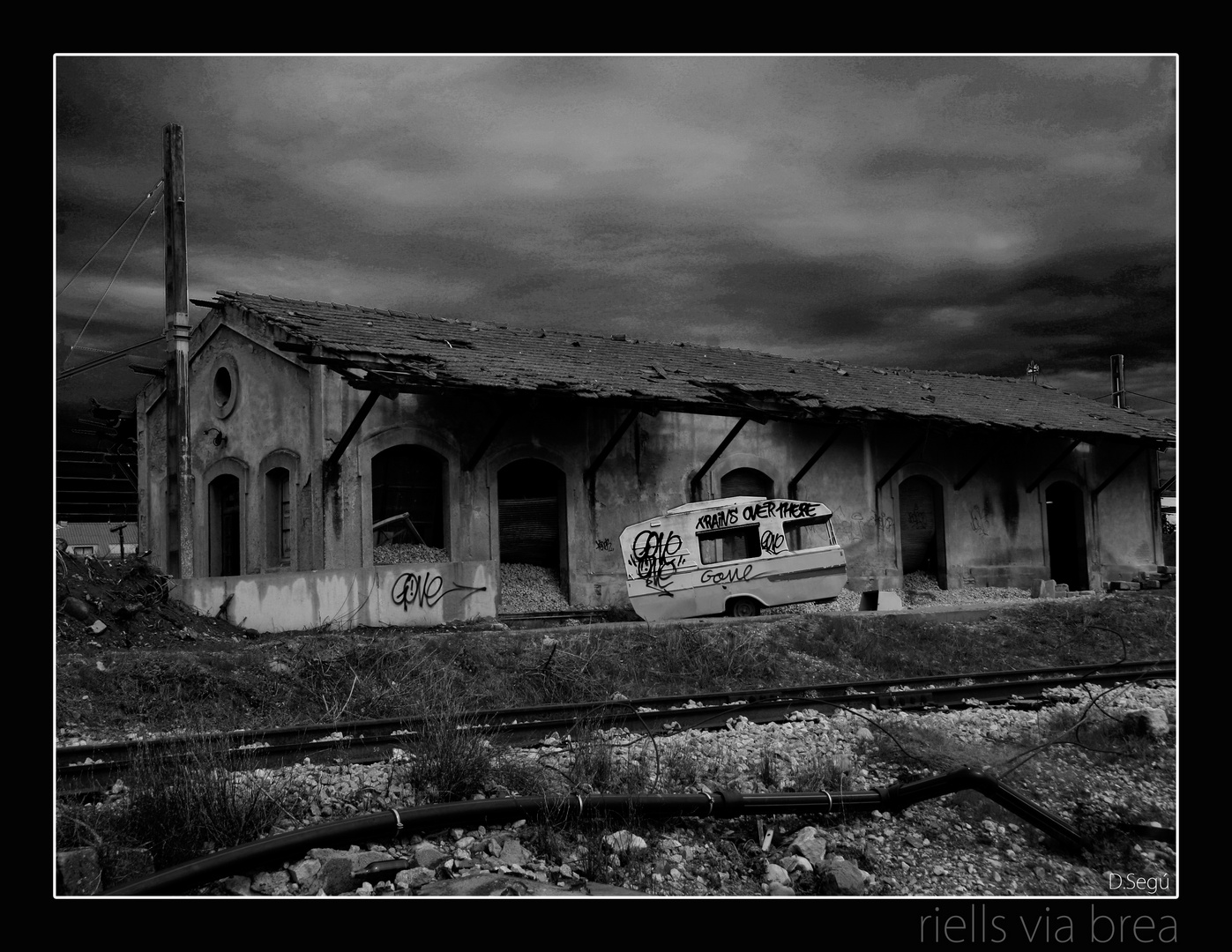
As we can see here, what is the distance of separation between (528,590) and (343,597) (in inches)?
179

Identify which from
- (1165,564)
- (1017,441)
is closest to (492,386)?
(1017,441)

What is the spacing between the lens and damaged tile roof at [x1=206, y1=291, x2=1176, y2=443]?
54.4ft

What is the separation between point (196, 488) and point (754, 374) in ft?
37.4

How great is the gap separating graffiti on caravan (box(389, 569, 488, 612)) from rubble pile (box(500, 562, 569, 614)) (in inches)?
85.1

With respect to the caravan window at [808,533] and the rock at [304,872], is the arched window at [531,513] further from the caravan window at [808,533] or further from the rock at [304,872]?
the rock at [304,872]

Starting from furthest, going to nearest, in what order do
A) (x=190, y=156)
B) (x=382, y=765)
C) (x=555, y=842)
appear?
(x=190, y=156), (x=382, y=765), (x=555, y=842)

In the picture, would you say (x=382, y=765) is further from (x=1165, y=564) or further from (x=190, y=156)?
(x=1165, y=564)

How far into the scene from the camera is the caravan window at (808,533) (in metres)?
16.8

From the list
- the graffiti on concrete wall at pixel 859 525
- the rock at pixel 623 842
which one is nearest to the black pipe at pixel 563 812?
the rock at pixel 623 842

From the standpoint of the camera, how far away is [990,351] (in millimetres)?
21906

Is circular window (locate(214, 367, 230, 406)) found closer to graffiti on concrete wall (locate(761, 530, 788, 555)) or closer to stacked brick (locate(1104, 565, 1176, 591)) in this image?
graffiti on concrete wall (locate(761, 530, 788, 555))

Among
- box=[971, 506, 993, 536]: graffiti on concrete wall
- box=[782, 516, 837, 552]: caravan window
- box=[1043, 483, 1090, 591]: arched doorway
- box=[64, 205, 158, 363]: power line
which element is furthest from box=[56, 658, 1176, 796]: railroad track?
box=[1043, 483, 1090, 591]: arched doorway

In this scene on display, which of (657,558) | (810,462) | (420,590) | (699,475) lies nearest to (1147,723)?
(657,558)

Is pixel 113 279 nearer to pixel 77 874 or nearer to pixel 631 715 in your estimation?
pixel 631 715
